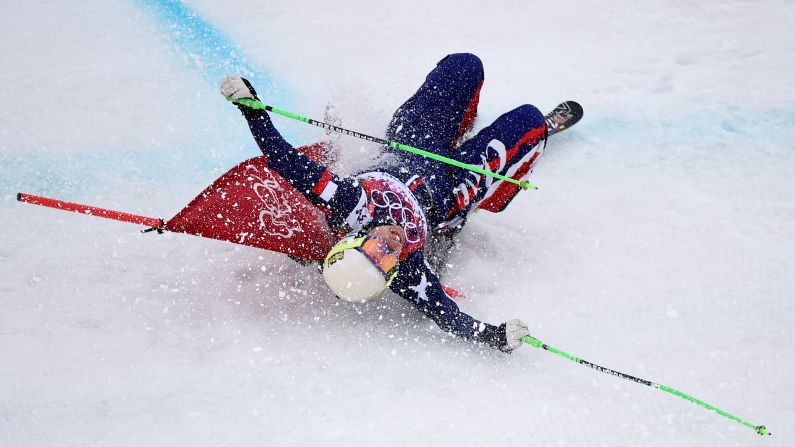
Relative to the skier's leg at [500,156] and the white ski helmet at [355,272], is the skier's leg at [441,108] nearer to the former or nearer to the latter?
the skier's leg at [500,156]

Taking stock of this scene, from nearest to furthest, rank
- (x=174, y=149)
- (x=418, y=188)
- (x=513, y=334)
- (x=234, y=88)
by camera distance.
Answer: (x=234, y=88) → (x=513, y=334) → (x=418, y=188) → (x=174, y=149)

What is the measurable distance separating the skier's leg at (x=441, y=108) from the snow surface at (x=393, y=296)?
236 mm

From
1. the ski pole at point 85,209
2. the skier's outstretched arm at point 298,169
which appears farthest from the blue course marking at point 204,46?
Answer: the skier's outstretched arm at point 298,169

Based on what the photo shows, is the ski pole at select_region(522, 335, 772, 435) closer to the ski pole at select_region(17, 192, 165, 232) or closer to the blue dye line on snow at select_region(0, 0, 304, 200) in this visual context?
the ski pole at select_region(17, 192, 165, 232)

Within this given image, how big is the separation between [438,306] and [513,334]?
0.27m

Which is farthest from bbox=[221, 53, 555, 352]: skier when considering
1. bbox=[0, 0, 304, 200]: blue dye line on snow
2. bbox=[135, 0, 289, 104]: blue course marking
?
bbox=[135, 0, 289, 104]: blue course marking

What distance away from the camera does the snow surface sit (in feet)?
6.97

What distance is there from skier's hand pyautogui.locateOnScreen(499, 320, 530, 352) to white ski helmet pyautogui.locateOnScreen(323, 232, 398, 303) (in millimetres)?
489

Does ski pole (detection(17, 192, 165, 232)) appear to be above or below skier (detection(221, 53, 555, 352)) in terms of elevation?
below

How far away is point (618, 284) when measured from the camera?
9.00 feet

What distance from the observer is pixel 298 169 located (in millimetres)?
2129

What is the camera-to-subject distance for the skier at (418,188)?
2059 mm

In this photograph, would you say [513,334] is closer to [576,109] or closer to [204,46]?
[576,109]

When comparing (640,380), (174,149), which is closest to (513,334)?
(640,380)
